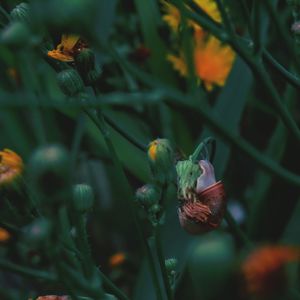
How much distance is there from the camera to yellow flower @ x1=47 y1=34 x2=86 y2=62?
0.83m

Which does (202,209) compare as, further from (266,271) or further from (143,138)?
(143,138)

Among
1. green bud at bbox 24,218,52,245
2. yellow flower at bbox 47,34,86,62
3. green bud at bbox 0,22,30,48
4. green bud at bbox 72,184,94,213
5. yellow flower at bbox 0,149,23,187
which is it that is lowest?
green bud at bbox 72,184,94,213

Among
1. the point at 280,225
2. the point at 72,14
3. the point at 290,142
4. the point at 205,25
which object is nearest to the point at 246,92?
the point at 290,142

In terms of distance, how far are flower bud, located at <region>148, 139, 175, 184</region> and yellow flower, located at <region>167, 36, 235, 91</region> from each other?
2.71 ft

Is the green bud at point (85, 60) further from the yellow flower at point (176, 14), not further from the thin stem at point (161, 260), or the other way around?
the yellow flower at point (176, 14)

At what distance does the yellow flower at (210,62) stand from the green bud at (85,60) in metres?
0.75

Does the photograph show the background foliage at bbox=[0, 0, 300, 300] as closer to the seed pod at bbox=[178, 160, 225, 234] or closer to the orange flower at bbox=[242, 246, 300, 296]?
the seed pod at bbox=[178, 160, 225, 234]

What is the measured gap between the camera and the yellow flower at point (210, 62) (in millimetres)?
1617

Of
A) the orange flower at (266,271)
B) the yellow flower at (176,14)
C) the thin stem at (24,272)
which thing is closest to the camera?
the orange flower at (266,271)

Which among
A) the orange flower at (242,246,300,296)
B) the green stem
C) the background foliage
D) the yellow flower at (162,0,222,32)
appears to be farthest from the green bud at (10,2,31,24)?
the yellow flower at (162,0,222,32)

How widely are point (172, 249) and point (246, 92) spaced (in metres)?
0.33

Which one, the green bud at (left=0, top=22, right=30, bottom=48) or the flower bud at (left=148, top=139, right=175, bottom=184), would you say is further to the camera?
the flower bud at (left=148, top=139, right=175, bottom=184)

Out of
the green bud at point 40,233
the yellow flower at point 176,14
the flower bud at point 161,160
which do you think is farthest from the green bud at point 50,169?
the yellow flower at point 176,14

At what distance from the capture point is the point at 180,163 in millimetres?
838
